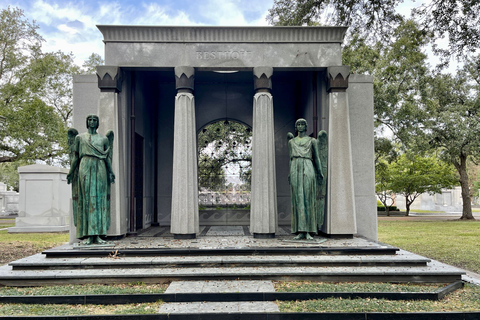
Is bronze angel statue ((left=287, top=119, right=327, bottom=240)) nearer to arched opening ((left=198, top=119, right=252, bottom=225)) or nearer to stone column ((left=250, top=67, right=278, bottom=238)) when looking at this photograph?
stone column ((left=250, top=67, right=278, bottom=238))

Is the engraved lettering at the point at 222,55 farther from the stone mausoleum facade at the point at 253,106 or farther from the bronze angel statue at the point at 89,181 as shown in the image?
the bronze angel statue at the point at 89,181

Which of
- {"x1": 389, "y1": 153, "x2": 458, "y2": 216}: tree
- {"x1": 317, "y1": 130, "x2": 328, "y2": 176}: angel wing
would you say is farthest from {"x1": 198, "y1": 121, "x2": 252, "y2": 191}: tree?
{"x1": 389, "y1": 153, "x2": 458, "y2": 216}: tree

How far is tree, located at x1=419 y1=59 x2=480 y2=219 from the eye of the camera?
19797mm

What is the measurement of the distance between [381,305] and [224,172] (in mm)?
7683

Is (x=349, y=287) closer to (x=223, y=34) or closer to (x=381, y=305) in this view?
(x=381, y=305)

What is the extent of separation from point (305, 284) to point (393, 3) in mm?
7791

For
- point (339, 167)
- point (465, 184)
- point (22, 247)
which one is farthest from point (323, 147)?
point (465, 184)

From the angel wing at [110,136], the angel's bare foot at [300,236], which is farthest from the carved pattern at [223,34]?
the angel's bare foot at [300,236]

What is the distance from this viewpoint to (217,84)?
12.5m

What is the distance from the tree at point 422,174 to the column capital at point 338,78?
22535mm

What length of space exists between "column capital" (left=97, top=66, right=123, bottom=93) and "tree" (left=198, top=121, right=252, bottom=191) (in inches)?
168

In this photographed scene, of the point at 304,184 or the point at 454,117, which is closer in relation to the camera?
the point at 304,184

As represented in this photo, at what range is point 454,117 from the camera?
20672mm

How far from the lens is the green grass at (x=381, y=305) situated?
5145 mm
